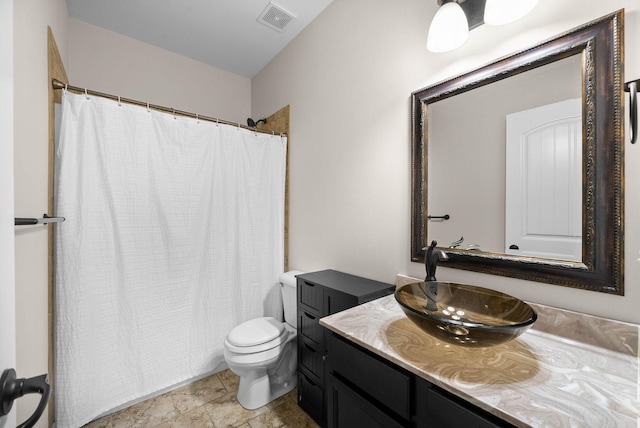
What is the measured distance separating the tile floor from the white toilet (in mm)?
70

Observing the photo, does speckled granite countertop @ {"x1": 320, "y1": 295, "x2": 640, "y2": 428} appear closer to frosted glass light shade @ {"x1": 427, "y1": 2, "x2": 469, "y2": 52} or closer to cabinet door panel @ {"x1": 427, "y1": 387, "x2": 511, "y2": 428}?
cabinet door panel @ {"x1": 427, "y1": 387, "x2": 511, "y2": 428}

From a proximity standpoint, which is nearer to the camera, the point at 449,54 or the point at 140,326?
the point at 449,54

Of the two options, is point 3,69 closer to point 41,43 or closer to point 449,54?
point 41,43

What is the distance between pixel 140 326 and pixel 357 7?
2.51m

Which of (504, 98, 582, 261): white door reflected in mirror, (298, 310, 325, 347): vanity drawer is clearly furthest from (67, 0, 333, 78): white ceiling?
(298, 310, 325, 347): vanity drawer

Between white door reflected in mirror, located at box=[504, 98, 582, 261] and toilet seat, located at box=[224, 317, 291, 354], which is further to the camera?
toilet seat, located at box=[224, 317, 291, 354]

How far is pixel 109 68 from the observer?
217 centimetres

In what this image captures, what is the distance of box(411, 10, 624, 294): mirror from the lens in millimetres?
857

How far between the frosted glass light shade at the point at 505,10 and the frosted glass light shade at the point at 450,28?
0.09 meters

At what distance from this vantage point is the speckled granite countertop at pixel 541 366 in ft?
1.98

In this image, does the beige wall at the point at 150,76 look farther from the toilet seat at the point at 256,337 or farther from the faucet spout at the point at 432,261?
the faucet spout at the point at 432,261

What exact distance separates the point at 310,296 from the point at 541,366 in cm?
109

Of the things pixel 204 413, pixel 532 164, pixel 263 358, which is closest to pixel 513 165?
pixel 532 164

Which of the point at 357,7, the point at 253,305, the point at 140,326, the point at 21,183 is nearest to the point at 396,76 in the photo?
the point at 357,7
